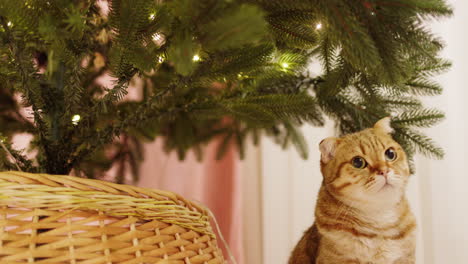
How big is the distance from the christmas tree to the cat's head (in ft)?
0.28

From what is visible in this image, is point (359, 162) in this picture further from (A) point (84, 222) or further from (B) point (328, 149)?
(A) point (84, 222)

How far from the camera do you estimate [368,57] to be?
19.7 inches

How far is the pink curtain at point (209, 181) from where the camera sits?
5.05 ft

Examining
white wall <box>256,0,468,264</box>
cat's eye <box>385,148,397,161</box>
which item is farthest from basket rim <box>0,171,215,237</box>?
white wall <box>256,0,468,264</box>

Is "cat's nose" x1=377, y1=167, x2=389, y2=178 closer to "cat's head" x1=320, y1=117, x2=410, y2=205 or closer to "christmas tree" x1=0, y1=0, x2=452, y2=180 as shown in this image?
"cat's head" x1=320, y1=117, x2=410, y2=205

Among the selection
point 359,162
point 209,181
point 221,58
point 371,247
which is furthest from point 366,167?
point 209,181

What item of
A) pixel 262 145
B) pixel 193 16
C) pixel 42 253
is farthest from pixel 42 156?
pixel 262 145

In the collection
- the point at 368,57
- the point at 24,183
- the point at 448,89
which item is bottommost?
the point at 24,183

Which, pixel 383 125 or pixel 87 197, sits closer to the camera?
pixel 87 197

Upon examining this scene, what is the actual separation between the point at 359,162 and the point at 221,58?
343 mm

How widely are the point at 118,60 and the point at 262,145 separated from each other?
106cm

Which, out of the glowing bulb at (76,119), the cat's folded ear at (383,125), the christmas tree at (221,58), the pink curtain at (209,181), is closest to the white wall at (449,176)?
the christmas tree at (221,58)

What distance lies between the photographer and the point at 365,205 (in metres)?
0.71

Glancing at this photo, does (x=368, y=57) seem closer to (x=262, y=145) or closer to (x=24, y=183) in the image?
(x=24, y=183)
